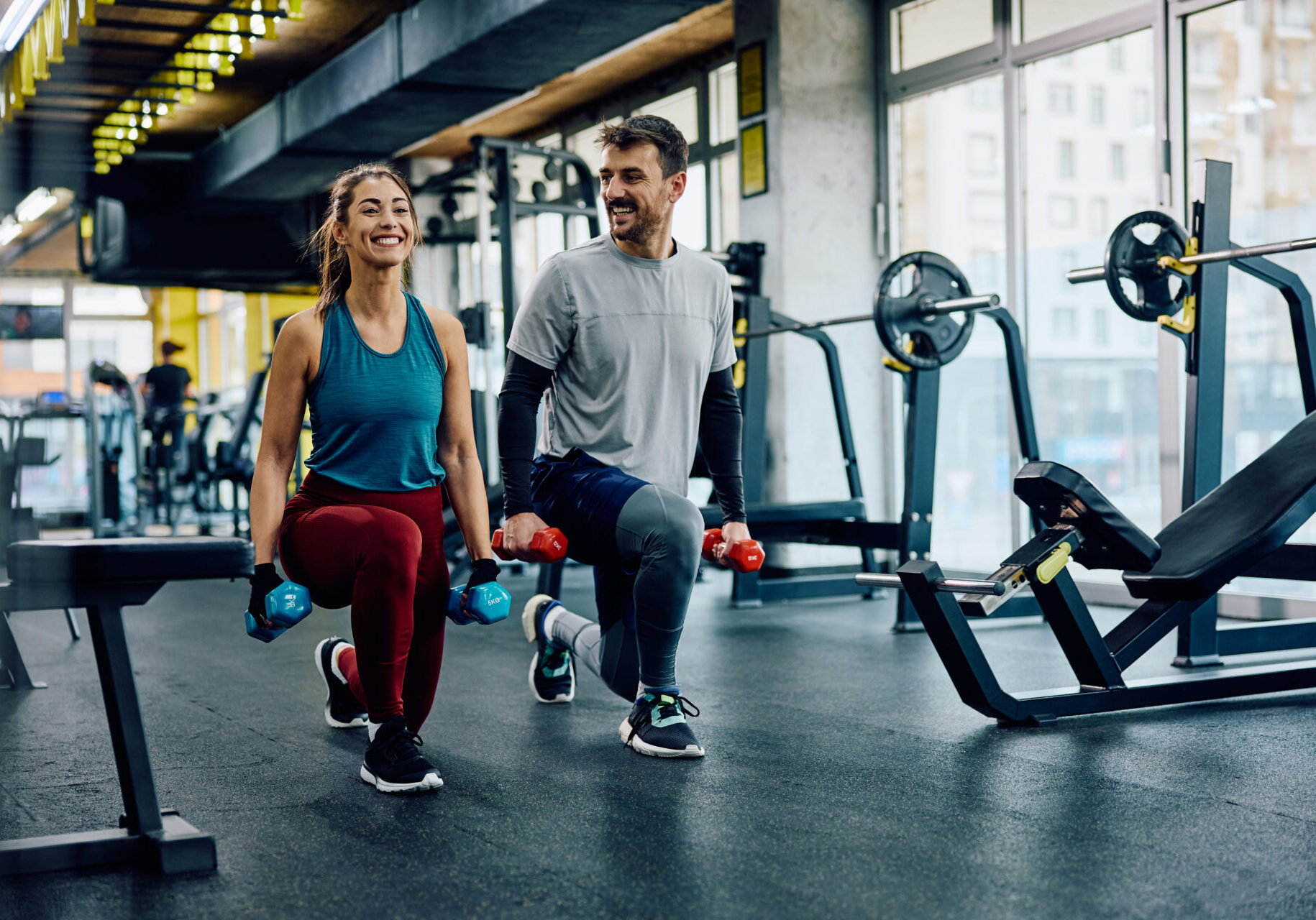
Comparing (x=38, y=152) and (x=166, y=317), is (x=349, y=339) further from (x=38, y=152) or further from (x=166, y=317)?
(x=166, y=317)

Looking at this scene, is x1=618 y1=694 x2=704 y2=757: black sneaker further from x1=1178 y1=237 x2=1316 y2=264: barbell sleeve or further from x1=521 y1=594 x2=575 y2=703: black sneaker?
x1=1178 y1=237 x2=1316 y2=264: barbell sleeve

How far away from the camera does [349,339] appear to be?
224 cm

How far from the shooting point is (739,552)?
233 centimetres

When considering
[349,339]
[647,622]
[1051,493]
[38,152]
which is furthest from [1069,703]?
[38,152]

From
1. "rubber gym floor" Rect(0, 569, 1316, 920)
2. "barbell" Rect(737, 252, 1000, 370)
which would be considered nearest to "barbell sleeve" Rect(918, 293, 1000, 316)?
"barbell" Rect(737, 252, 1000, 370)

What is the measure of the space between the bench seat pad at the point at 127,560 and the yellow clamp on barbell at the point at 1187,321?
239 centimetres

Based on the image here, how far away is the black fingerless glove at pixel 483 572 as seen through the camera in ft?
7.21

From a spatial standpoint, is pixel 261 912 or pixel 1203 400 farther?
pixel 1203 400

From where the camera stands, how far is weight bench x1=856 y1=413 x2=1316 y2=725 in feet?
8.30

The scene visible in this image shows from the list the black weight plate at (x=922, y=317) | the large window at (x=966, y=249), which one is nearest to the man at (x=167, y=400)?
the large window at (x=966, y=249)

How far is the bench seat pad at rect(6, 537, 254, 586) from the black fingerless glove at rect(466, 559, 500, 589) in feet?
1.66

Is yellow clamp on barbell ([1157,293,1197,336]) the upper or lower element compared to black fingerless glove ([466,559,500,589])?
upper

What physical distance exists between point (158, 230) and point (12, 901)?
29.4 ft

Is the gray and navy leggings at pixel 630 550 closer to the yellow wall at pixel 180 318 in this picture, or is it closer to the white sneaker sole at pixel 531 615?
the white sneaker sole at pixel 531 615
